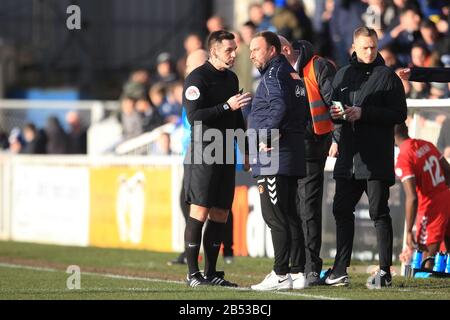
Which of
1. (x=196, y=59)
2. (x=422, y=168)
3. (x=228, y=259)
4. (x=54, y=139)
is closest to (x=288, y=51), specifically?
(x=196, y=59)

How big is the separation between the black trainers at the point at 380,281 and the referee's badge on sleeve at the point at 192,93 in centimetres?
233

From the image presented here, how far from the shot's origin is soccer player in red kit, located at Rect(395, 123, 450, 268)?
42.0 ft

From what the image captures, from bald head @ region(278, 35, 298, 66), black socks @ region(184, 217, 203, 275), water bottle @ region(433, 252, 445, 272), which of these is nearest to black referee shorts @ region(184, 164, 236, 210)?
black socks @ region(184, 217, 203, 275)

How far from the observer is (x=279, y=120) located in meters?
11.3

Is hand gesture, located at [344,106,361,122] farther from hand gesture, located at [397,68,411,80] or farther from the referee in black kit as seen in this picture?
the referee in black kit

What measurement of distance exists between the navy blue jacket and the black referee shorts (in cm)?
66

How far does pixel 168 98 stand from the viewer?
21000 mm

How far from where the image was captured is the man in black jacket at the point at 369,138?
11.5 meters

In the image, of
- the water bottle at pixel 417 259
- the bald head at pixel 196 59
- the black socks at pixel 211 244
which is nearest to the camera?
the black socks at pixel 211 244

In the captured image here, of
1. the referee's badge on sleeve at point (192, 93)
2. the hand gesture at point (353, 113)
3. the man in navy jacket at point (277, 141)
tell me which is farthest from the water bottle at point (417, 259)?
the referee's badge on sleeve at point (192, 93)

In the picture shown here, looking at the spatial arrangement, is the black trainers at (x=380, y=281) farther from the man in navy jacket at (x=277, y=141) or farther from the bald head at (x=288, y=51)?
the bald head at (x=288, y=51)

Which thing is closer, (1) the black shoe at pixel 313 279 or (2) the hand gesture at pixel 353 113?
(2) the hand gesture at pixel 353 113

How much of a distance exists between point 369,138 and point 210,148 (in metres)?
1.53
